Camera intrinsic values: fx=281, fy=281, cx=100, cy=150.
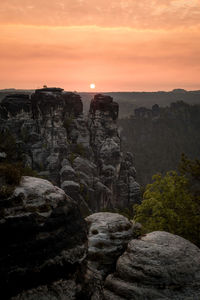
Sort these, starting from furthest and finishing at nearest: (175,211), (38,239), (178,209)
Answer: (175,211)
(178,209)
(38,239)

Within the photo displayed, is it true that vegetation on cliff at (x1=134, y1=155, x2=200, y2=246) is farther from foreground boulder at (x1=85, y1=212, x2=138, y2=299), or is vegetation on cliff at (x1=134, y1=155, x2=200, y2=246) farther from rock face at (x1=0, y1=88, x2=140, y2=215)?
Answer: rock face at (x1=0, y1=88, x2=140, y2=215)

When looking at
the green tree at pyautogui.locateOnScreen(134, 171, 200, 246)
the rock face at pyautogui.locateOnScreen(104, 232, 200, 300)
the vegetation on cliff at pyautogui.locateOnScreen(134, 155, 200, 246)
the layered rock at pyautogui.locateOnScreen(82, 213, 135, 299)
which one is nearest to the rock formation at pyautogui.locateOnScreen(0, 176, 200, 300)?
the rock face at pyautogui.locateOnScreen(104, 232, 200, 300)

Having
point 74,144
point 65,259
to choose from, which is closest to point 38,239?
point 65,259

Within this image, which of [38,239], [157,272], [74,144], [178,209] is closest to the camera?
[38,239]

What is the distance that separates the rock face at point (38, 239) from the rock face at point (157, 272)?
5.24 m

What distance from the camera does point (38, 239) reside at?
11.8 m

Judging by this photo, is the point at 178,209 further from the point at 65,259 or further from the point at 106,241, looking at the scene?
the point at 65,259

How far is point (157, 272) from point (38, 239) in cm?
803

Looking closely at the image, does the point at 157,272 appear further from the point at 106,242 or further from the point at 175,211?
the point at 175,211

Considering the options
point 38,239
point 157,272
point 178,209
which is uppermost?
point 38,239

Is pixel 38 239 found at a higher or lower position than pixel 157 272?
higher

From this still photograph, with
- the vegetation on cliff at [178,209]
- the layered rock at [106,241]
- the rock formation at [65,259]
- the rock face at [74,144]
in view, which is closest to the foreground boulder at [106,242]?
the layered rock at [106,241]

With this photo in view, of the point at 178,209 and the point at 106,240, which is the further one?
the point at 178,209

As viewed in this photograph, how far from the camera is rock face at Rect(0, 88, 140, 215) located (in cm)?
7988
